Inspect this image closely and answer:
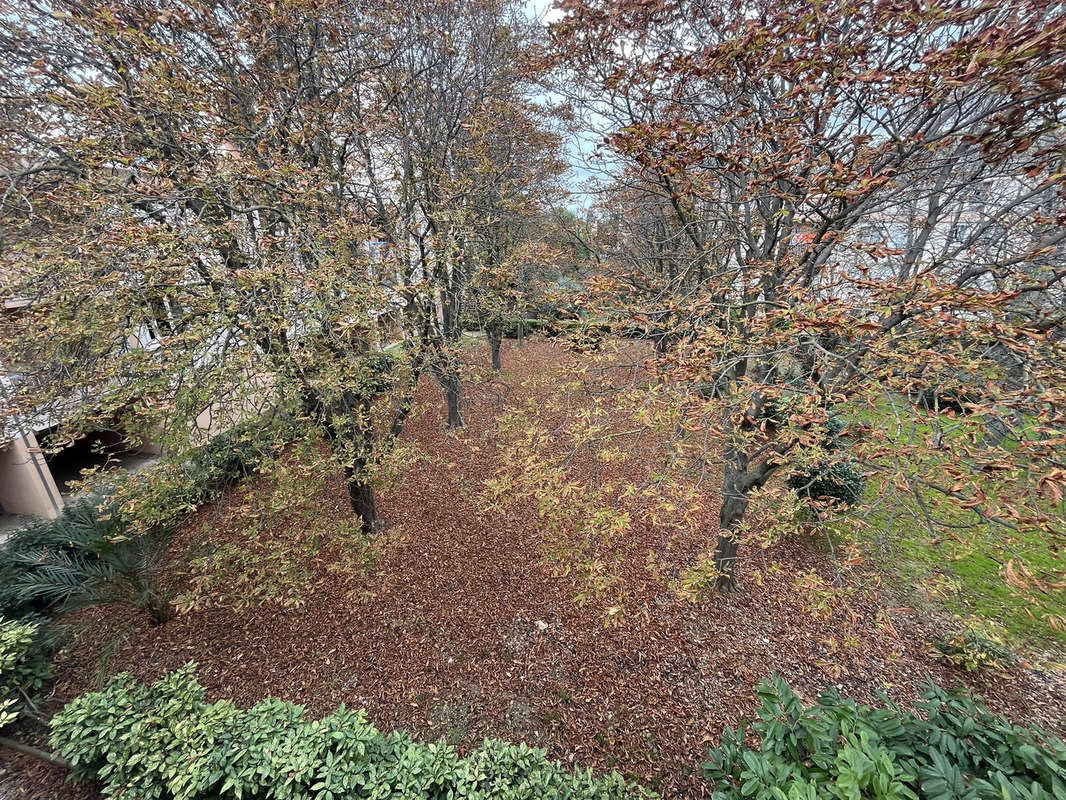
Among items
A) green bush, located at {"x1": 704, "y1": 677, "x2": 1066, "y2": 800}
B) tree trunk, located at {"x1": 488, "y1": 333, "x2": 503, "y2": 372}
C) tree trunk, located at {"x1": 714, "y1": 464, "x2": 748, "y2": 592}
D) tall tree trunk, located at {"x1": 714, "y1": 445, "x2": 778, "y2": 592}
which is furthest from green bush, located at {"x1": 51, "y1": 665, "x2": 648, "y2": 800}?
tree trunk, located at {"x1": 488, "y1": 333, "x2": 503, "y2": 372}

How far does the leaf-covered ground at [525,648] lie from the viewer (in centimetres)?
405

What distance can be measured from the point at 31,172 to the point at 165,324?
176cm

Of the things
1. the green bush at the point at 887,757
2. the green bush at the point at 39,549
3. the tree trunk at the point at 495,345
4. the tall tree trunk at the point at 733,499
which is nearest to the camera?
the green bush at the point at 887,757

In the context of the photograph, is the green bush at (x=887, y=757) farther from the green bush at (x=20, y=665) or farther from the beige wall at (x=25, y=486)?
the beige wall at (x=25, y=486)

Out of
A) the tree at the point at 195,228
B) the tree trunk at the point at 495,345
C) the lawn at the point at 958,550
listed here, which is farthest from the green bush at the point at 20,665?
the tree trunk at the point at 495,345

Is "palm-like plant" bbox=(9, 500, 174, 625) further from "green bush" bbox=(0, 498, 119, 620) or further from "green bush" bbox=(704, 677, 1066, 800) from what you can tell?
"green bush" bbox=(704, 677, 1066, 800)

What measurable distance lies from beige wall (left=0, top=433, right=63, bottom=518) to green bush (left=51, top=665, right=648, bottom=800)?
691 centimetres

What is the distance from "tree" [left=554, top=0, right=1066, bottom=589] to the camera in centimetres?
245

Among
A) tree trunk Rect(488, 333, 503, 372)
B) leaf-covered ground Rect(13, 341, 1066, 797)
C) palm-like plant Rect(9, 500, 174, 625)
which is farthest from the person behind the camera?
tree trunk Rect(488, 333, 503, 372)

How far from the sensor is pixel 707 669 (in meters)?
4.51

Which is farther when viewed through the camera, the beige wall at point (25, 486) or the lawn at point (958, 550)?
the beige wall at point (25, 486)

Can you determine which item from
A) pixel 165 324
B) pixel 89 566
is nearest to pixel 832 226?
pixel 165 324

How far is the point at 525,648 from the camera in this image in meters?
4.84

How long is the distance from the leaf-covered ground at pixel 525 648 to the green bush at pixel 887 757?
0.94 m
